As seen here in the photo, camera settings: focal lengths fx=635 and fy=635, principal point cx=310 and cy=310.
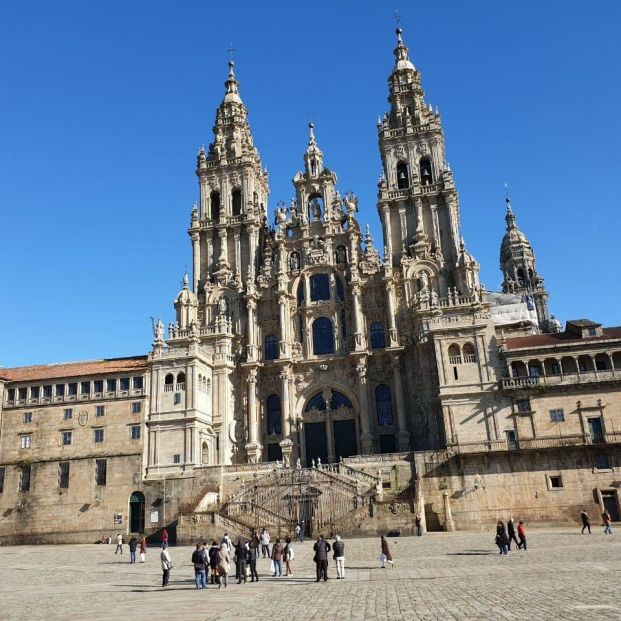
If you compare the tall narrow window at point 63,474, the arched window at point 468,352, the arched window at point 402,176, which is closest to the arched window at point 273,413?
the tall narrow window at point 63,474

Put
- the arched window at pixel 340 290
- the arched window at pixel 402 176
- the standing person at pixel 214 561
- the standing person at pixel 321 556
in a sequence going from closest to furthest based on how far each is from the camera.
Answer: the standing person at pixel 321 556 < the standing person at pixel 214 561 < the arched window at pixel 340 290 < the arched window at pixel 402 176

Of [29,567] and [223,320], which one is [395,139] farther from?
[29,567]

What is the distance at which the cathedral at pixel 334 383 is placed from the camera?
4700 centimetres

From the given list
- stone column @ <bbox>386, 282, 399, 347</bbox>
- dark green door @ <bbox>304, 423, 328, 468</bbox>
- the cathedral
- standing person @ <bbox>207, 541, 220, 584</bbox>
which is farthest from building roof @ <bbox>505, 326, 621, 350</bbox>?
standing person @ <bbox>207, 541, 220, 584</bbox>

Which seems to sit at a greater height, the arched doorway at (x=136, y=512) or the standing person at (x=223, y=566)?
the arched doorway at (x=136, y=512)

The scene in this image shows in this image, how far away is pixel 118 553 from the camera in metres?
40.8

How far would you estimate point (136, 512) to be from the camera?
51.1 m

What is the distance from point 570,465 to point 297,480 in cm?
2001

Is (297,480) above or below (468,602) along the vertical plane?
above

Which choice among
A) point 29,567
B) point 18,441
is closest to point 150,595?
point 29,567

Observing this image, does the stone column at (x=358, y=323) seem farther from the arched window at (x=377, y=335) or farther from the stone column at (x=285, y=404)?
the stone column at (x=285, y=404)

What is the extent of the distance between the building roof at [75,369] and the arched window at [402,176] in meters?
30.6

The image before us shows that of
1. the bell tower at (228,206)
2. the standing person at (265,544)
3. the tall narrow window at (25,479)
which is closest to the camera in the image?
the standing person at (265,544)

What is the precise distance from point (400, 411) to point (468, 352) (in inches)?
329
